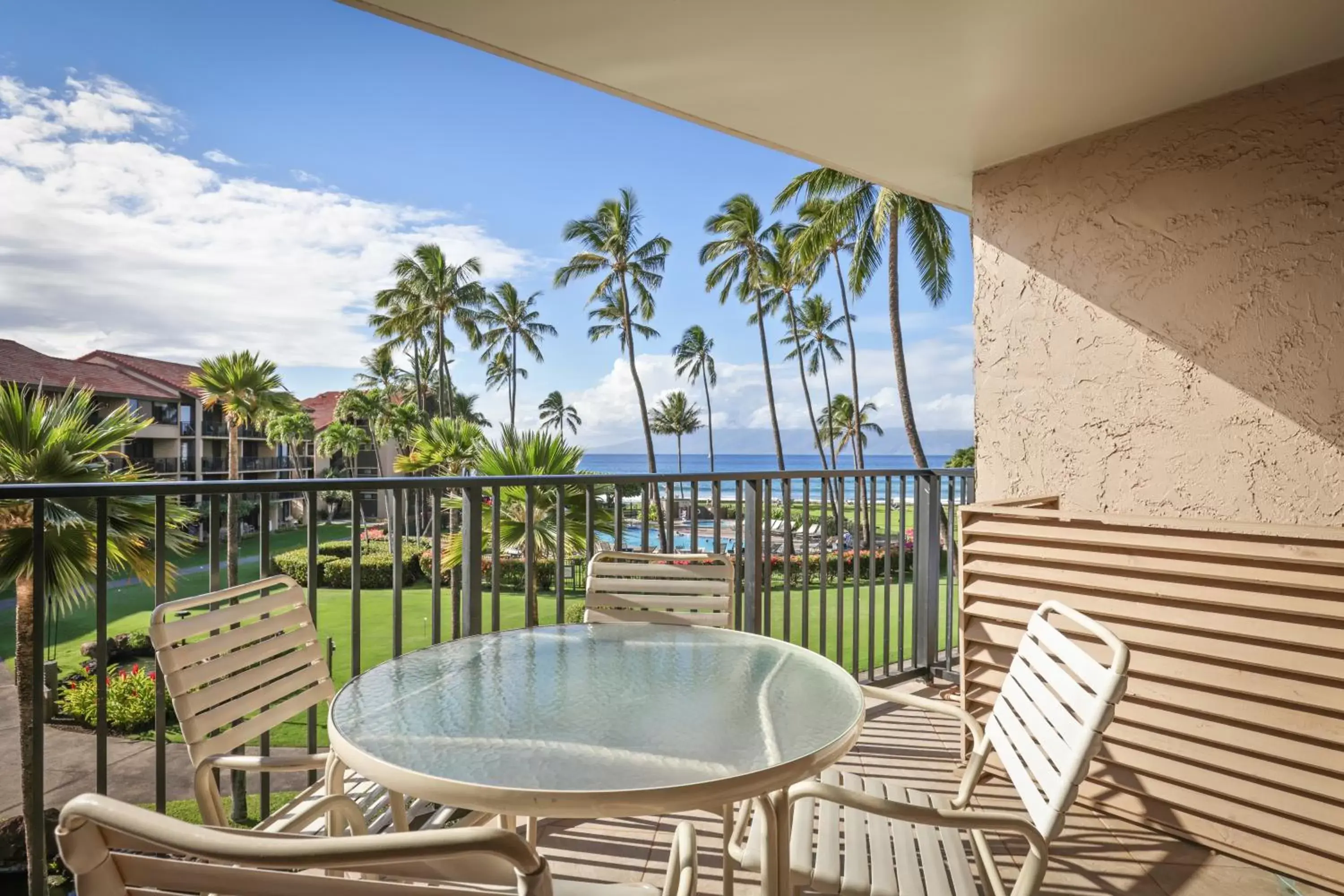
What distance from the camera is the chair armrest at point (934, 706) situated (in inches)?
66.0

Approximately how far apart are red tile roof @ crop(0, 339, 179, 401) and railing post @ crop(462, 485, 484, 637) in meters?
32.9

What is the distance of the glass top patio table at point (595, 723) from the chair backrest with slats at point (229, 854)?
357mm

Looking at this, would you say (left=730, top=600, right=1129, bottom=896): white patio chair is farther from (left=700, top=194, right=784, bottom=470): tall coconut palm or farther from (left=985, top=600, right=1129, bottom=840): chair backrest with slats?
(left=700, top=194, right=784, bottom=470): tall coconut palm

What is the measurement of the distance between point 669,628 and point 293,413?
130ft

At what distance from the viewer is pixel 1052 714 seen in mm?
1325

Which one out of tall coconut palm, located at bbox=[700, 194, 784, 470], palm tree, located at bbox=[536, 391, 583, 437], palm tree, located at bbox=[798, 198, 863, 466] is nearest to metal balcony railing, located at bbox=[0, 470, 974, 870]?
palm tree, located at bbox=[798, 198, 863, 466]

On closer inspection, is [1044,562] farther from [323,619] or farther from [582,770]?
[323,619]

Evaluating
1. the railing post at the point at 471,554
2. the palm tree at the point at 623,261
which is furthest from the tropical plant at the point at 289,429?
the railing post at the point at 471,554

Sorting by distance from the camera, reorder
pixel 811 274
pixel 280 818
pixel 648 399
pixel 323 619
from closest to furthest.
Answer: pixel 280 818 → pixel 323 619 → pixel 811 274 → pixel 648 399

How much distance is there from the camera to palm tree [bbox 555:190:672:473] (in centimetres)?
2789

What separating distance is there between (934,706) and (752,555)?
5.37 feet

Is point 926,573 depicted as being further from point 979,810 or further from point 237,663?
point 237,663

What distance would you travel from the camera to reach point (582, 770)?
44.7 inches

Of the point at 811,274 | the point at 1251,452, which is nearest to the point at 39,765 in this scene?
the point at 1251,452
